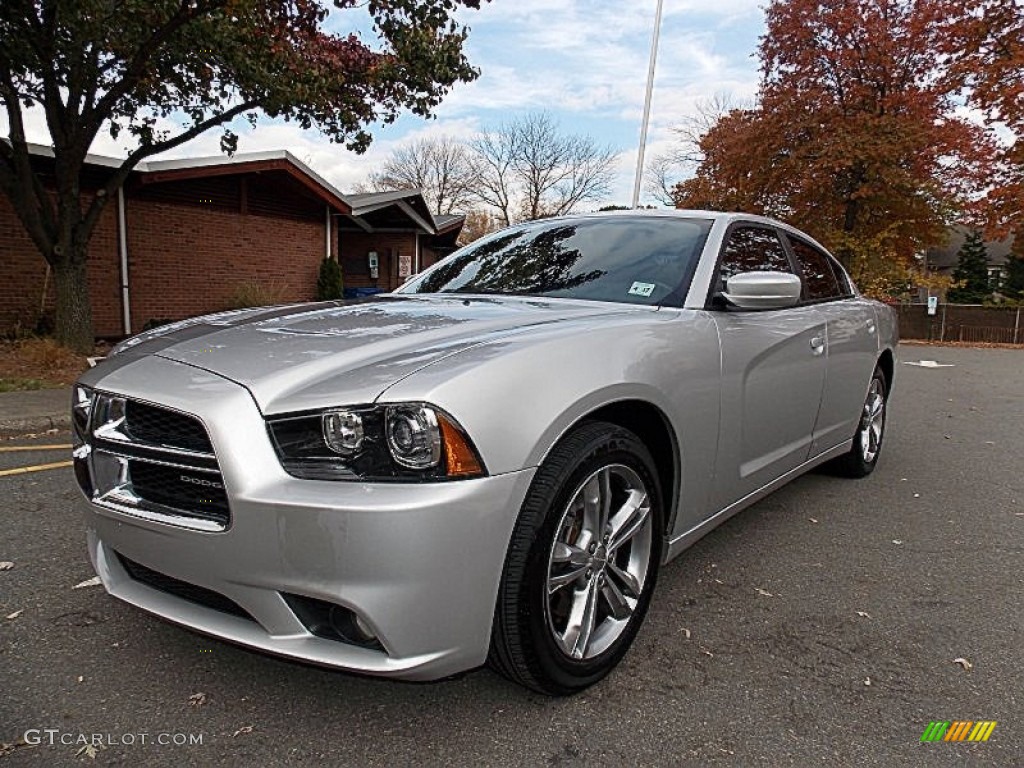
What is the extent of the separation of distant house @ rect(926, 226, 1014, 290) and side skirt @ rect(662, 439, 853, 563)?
121 ft

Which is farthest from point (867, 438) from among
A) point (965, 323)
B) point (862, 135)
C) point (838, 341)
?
point (965, 323)

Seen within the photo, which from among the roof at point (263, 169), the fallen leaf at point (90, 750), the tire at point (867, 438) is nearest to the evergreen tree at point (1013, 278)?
the roof at point (263, 169)

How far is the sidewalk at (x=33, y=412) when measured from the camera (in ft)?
19.0

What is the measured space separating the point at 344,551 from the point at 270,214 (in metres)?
15.0

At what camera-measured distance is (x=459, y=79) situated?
966 cm

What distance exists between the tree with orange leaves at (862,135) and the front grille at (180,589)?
72.3ft

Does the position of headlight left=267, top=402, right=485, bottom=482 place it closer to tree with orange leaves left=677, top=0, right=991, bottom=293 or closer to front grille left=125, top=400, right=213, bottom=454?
front grille left=125, top=400, right=213, bottom=454

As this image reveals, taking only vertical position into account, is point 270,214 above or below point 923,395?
above

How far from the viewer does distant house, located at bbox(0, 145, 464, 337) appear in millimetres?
11242

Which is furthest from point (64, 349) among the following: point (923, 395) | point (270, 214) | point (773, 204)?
point (773, 204)

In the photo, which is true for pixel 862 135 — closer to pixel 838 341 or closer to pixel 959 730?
pixel 838 341

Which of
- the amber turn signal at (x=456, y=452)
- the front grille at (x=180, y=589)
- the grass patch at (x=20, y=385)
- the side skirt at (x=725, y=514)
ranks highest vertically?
the amber turn signal at (x=456, y=452)

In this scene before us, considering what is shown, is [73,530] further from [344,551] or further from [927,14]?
[927,14]
